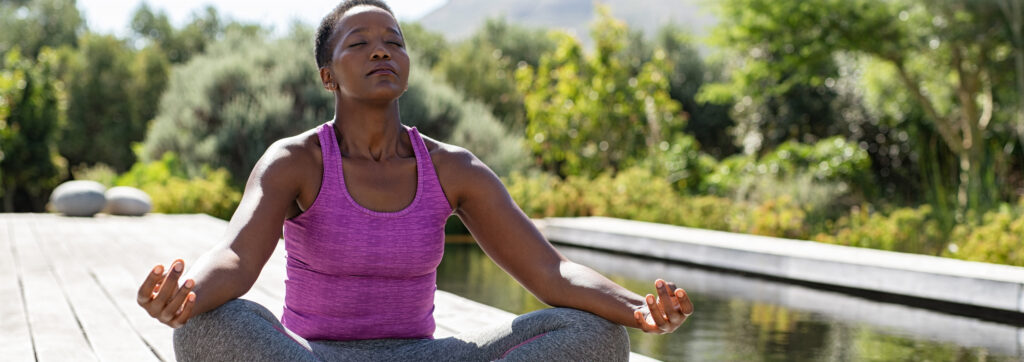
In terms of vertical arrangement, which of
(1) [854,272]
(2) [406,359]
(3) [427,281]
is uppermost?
(3) [427,281]

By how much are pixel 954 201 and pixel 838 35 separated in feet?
7.51

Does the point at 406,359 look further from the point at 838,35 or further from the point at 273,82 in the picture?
the point at 273,82

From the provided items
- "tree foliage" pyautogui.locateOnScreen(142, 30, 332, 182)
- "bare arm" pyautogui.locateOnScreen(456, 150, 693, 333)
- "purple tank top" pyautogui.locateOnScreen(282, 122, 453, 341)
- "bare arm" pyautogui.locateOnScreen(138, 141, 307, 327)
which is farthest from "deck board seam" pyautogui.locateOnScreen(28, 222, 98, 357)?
"tree foliage" pyautogui.locateOnScreen(142, 30, 332, 182)

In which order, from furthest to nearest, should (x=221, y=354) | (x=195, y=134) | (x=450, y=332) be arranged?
(x=195, y=134)
(x=450, y=332)
(x=221, y=354)

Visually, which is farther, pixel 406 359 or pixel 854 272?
pixel 854 272

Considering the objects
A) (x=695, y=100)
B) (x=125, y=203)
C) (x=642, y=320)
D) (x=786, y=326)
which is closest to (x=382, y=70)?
(x=642, y=320)

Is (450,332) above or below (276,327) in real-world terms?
below

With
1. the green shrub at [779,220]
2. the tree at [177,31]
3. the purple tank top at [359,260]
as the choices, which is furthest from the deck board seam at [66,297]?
the tree at [177,31]

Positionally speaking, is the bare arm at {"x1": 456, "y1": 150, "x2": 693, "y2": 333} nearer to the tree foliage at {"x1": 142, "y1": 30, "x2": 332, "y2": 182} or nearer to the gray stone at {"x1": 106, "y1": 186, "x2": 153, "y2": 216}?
the gray stone at {"x1": 106, "y1": 186, "x2": 153, "y2": 216}

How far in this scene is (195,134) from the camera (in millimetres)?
12695

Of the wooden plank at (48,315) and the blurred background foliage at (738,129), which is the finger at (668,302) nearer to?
the wooden plank at (48,315)

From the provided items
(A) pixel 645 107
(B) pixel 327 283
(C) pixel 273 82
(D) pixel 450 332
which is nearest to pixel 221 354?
(B) pixel 327 283

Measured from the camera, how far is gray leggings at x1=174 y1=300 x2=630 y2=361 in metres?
1.62

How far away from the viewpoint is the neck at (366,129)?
194 cm
